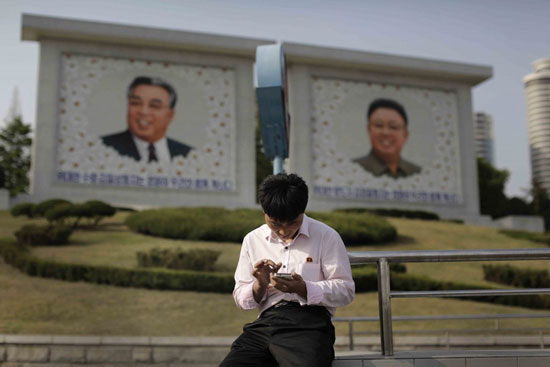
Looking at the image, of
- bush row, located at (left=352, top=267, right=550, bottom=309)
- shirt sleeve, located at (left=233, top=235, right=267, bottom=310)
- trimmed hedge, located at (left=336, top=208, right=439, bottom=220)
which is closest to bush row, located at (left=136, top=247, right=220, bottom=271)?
bush row, located at (left=352, top=267, right=550, bottom=309)

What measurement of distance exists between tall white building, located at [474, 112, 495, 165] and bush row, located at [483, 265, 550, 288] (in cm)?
12074

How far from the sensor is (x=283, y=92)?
430 cm

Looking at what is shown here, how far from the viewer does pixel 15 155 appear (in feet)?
108

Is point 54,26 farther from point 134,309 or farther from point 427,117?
point 427,117

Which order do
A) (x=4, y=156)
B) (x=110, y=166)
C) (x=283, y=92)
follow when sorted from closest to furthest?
1. (x=283, y=92)
2. (x=110, y=166)
3. (x=4, y=156)

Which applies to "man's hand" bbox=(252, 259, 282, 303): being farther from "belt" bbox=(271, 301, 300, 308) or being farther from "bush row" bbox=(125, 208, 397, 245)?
"bush row" bbox=(125, 208, 397, 245)

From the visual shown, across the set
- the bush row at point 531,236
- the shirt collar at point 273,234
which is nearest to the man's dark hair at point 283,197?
the shirt collar at point 273,234

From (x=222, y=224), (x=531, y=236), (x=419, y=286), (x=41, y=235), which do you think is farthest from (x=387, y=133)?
(x=41, y=235)

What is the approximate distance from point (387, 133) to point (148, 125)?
966cm

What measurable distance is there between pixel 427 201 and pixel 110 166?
41.1ft


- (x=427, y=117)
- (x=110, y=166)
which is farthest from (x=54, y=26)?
(x=427, y=117)

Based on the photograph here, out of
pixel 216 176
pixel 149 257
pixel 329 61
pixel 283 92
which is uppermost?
pixel 329 61

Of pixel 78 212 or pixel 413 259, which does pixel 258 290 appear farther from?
pixel 78 212

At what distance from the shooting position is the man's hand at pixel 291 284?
2.84m
